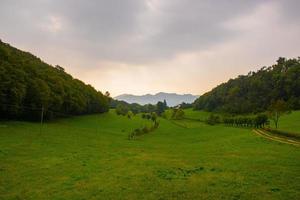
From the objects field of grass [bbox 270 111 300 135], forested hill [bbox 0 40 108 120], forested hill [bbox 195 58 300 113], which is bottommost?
field of grass [bbox 270 111 300 135]

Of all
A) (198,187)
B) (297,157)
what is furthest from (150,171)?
(297,157)

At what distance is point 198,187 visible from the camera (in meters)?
20.7

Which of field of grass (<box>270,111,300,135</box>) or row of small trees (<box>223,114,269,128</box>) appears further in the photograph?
row of small trees (<box>223,114,269,128</box>)

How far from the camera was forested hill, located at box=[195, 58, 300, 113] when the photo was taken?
158250mm

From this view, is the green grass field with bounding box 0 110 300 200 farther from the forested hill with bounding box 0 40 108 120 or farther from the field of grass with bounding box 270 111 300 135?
the field of grass with bounding box 270 111 300 135

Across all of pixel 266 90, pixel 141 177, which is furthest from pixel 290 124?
pixel 266 90

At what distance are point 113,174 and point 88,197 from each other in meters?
6.39

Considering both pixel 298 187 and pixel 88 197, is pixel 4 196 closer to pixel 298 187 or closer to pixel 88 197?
pixel 88 197

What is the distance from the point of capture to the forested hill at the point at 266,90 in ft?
519

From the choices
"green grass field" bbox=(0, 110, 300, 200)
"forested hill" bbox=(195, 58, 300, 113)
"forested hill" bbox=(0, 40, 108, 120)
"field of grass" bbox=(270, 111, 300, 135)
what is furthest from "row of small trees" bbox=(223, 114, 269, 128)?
"green grass field" bbox=(0, 110, 300, 200)

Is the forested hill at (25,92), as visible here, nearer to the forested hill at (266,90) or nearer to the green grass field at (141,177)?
the green grass field at (141,177)

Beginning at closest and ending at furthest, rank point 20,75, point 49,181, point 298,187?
point 298,187, point 49,181, point 20,75

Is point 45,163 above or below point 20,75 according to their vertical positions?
below

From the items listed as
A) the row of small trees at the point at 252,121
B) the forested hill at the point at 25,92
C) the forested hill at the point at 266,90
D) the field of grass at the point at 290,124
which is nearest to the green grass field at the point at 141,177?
the forested hill at the point at 25,92
